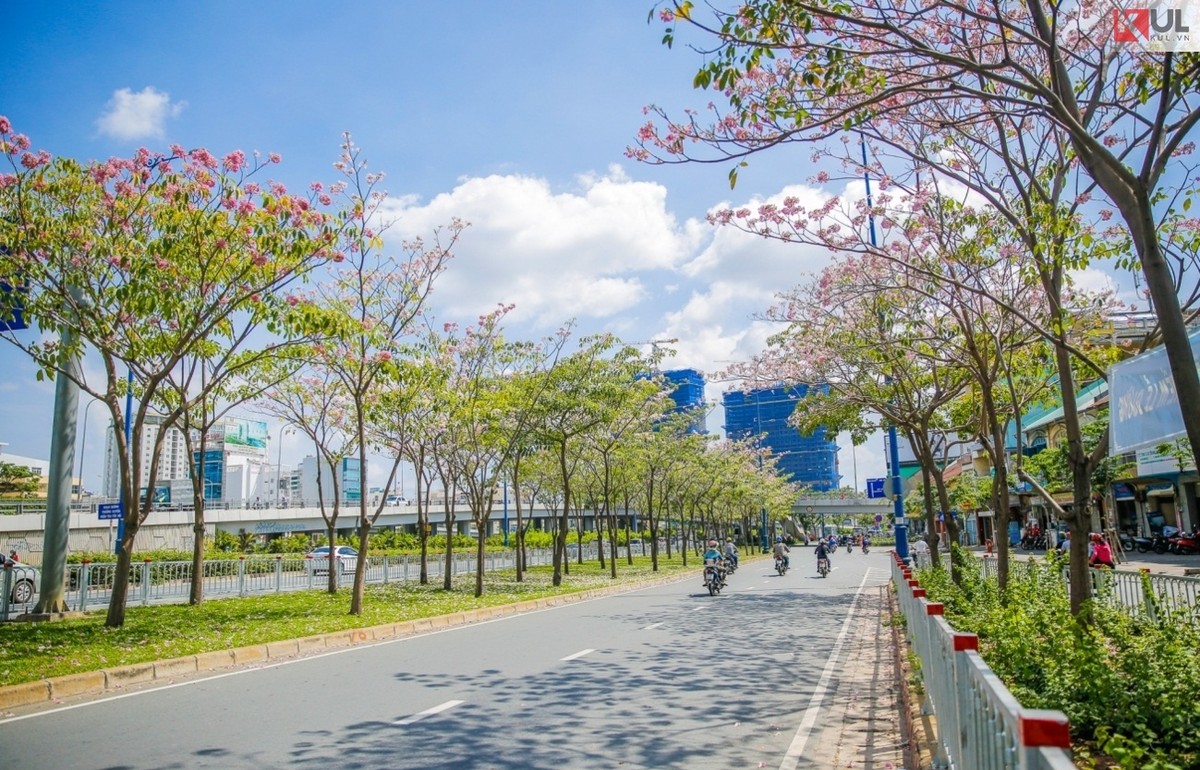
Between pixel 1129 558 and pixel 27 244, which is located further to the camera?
pixel 1129 558

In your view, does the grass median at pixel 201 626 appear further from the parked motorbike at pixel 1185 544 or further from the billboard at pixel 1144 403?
the parked motorbike at pixel 1185 544

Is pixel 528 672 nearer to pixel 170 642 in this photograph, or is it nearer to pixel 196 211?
pixel 170 642

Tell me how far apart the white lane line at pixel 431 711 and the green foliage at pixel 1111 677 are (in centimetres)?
496

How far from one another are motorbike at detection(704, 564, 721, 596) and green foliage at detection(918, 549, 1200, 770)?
1547 cm

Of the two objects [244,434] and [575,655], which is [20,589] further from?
[244,434]

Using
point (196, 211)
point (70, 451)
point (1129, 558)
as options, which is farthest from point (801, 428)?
point (1129, 558)

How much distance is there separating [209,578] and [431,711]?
16594 mm

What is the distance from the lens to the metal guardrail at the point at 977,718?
248 cm

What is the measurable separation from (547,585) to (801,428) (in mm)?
10887

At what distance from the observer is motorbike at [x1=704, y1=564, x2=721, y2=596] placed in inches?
939

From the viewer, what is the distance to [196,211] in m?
13.0

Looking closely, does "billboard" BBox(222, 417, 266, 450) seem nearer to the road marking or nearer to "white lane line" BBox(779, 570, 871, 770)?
the road marking

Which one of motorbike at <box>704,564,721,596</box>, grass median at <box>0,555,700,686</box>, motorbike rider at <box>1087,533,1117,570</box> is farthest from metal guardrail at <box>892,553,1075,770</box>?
motorbike at <box>704,564,721,596</box>

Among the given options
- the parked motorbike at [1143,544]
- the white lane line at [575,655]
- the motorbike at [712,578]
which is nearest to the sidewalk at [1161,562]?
the parked motorbike at [1143,544]
